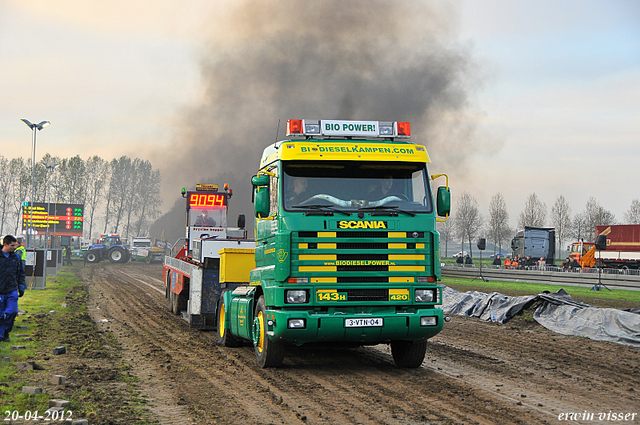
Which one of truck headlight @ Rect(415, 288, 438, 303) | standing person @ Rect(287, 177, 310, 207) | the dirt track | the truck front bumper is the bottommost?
the dirt track

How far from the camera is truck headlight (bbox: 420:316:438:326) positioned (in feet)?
26.9

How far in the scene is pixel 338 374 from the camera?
860cm

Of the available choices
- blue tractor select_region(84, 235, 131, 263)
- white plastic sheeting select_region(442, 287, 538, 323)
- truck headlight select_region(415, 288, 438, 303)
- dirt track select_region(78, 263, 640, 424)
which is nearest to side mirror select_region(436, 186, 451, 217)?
truck headlight select_region(415, 288, 438, 303)

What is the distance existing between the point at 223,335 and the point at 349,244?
453 centimetres

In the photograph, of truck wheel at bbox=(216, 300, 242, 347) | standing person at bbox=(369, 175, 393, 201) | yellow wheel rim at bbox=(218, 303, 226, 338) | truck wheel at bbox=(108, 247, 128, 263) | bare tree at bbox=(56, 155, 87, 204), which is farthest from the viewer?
bare tree at bbox=(56, 155, 87, 204)

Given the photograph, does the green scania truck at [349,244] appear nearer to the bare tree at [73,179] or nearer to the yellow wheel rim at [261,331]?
the yellow wheel rim at [261,331]

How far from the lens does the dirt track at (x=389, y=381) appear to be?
632 centimetres

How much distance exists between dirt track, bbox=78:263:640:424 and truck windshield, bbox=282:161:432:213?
246 cm

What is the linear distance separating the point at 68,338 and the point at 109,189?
87935 millimetres

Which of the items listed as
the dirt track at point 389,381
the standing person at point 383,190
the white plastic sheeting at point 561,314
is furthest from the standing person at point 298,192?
the white plastic sheeting at point 561,314

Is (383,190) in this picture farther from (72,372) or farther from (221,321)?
(72,372)

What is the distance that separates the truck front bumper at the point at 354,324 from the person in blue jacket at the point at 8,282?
5.46m

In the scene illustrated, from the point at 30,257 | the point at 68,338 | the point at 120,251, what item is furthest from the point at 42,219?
the point at 68,338

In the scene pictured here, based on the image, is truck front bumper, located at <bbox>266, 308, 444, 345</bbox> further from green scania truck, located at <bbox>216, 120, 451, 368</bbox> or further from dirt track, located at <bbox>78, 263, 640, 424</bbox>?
dirt track, located at <bbox>78, 263, 640, 424</bbox>
